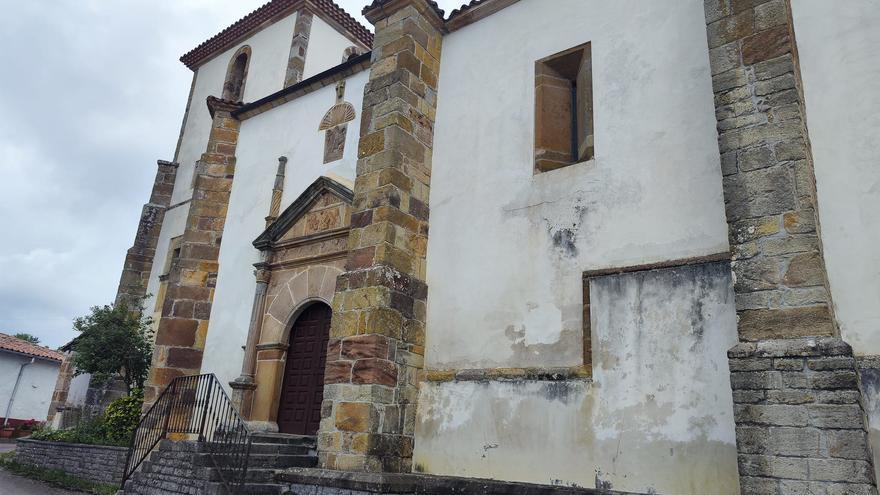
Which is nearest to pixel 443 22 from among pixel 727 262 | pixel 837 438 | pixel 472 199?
pixel 472 199

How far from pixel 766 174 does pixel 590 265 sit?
1842 millimetres

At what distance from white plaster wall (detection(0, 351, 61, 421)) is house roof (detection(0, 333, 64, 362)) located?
1.10 ft

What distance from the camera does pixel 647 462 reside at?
5047 millimetres

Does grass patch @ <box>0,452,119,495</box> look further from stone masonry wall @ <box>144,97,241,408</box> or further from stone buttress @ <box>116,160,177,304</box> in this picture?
stone buttress @ <box>116,160,177,304</box>

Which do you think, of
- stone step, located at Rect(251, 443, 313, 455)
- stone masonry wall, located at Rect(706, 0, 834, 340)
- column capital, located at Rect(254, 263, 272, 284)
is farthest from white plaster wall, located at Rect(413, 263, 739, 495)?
column capital, located at Rect(254, 263, 272, 284)

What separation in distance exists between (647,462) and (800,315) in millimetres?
1772

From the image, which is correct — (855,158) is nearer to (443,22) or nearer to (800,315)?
(800,315)

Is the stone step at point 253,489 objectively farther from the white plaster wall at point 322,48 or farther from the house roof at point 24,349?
the house roof at point 24,349

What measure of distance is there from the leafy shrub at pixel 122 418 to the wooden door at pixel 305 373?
3.86 metres

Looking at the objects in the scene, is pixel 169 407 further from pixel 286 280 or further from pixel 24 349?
pixel 24 349

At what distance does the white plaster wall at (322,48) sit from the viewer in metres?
14.7

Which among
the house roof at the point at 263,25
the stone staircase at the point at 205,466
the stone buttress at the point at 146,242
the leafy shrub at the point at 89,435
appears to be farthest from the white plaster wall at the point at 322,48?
the stone staircase at the point at 205,466

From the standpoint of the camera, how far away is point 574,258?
6.05m

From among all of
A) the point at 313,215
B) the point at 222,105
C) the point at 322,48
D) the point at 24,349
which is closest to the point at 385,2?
the point at 313,215
